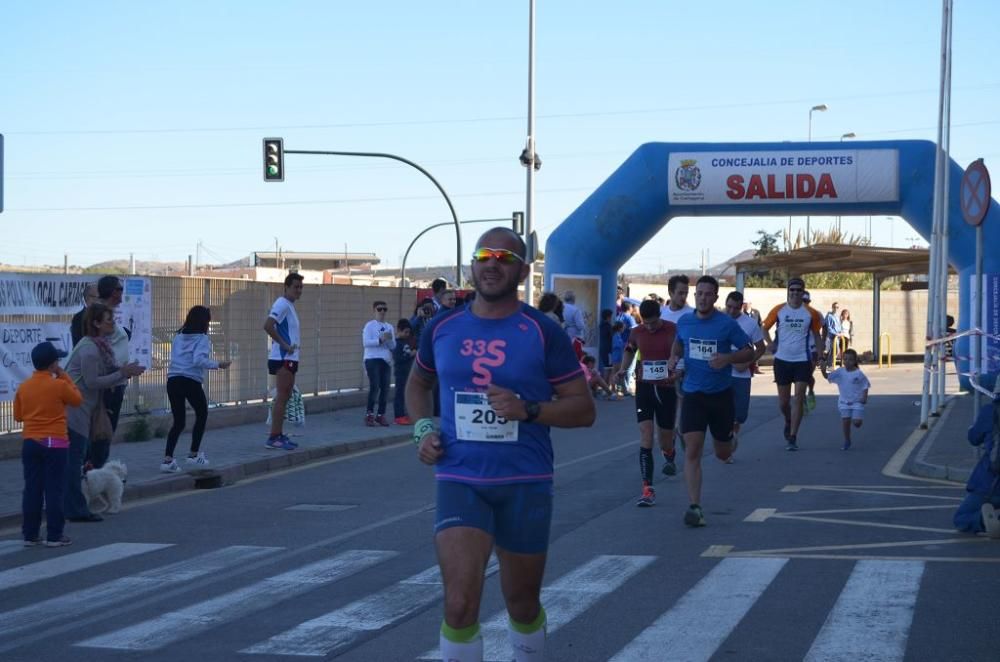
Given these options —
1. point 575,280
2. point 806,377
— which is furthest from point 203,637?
point 575,280

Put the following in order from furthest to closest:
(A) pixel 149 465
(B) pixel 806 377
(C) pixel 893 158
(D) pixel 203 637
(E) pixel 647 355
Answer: (C) pixel 893 158, (B) pixel 806 377, (A) pixel 149 465, (E) pixel 647 355, (D) pixel 203 637

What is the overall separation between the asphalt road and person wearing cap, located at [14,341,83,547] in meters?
0.22

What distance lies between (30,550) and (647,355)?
5530 millimetres

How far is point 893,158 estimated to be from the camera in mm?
25109

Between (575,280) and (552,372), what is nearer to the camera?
(552,372)

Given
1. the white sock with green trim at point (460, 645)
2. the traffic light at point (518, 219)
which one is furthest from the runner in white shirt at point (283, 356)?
the traffic light at point (518, 219)

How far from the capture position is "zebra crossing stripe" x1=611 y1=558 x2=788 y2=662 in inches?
249

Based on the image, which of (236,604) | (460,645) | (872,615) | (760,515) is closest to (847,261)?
(760,515)

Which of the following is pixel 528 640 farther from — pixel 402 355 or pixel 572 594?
pixel 402 355

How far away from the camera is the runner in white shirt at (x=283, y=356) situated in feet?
51.1

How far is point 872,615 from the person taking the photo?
704 centimetres

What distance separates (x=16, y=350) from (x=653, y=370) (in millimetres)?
7436

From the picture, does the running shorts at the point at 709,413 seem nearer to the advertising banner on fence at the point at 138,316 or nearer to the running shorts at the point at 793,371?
the running shorts at the point at 793,371

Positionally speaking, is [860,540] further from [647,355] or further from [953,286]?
[953,286]
